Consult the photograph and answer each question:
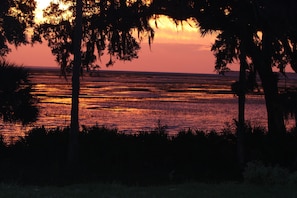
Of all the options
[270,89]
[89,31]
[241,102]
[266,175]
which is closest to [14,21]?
[89,31]

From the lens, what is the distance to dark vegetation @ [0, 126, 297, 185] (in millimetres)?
18266

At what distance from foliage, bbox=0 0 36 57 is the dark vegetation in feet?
12.2

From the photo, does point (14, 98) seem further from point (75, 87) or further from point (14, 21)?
point (14, 21)

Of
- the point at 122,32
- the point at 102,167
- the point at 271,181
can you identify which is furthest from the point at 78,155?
the point at 271,181

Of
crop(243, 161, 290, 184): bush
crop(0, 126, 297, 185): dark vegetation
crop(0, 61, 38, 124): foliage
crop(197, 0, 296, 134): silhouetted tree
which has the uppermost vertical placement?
crop(197, 0, 296, 134): silhouetted tree

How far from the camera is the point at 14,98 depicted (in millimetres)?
19625

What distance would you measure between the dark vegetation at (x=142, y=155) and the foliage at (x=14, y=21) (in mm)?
3714

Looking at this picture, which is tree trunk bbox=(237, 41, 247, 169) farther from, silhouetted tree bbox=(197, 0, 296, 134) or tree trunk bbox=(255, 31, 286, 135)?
tree trunk bbox=(255, 31, 286, 135)

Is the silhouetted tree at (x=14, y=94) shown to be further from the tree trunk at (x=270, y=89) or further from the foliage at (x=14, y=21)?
the tree trunk at (x=270, y=89)

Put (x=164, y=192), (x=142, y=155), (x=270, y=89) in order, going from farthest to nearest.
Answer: (x=270, y=89)
(x=142, y=155)
(x=164, y=192)

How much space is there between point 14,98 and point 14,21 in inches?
134

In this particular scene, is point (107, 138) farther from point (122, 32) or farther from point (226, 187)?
point (226, 187)

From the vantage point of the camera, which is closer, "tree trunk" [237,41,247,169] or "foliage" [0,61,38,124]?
"tree trunk" [237,41,247,169]

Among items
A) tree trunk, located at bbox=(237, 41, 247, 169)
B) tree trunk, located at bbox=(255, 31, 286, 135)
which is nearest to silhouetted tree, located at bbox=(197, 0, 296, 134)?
tree trunk, located at bbox=(255, 31, 286, 135)
